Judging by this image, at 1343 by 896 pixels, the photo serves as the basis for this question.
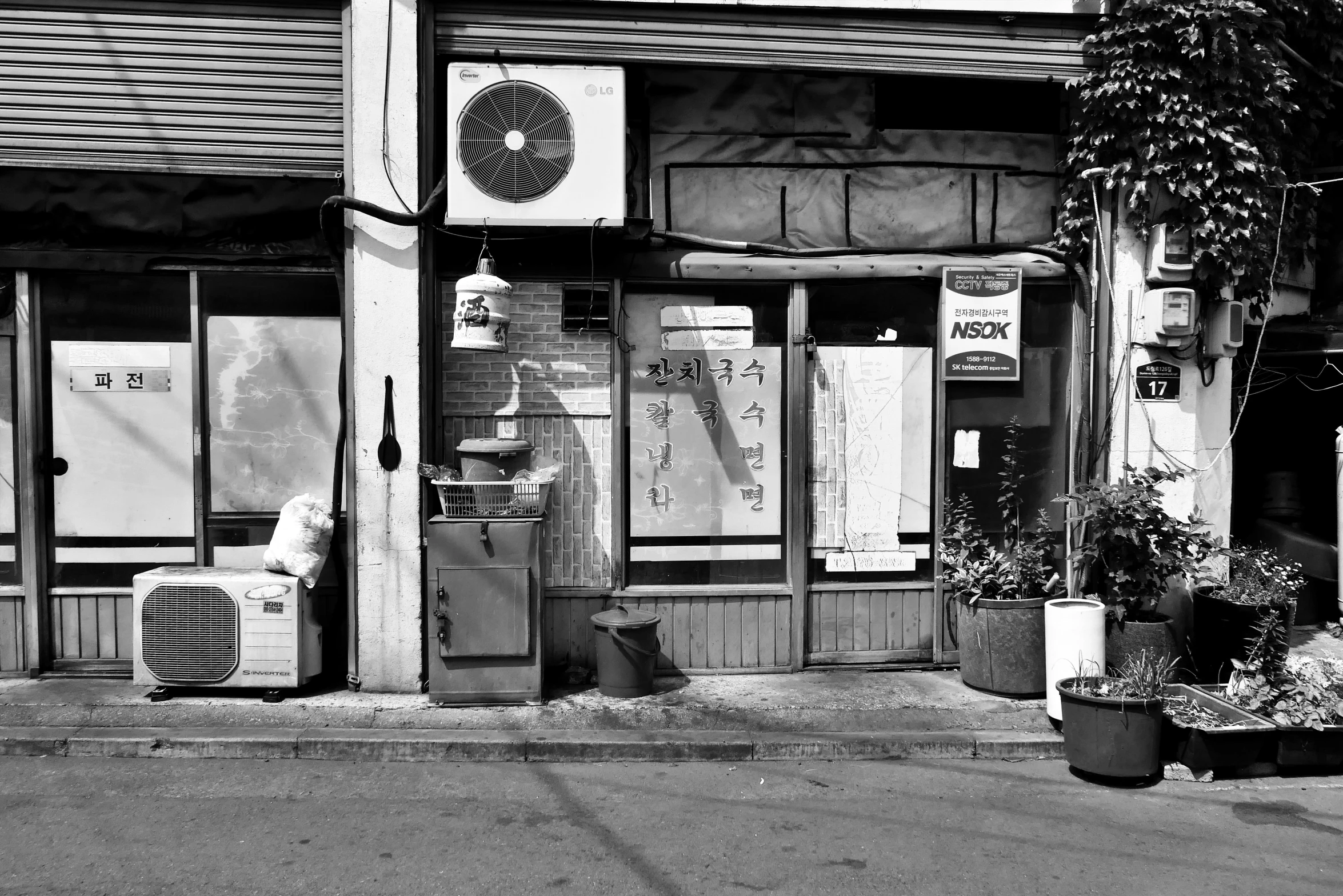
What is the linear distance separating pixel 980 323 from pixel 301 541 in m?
5.29

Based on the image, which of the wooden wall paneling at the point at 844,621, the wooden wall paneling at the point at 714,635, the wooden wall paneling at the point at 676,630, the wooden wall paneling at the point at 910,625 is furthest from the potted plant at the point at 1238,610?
the wooden wall paneling at the point at 676,630

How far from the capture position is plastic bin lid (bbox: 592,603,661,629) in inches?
268

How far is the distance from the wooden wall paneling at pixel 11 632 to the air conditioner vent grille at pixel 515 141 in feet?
15.2

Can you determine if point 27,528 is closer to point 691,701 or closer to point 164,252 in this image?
point 164,252

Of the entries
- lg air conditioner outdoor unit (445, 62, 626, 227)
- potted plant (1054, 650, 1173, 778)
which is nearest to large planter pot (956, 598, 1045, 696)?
potted plant (1054, 650, 1173, 778)

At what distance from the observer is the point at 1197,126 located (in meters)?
7.03

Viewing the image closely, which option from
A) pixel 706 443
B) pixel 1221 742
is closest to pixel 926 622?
pixel 706 443

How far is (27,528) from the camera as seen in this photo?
7215 mm

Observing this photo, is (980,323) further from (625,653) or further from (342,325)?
(342,325)

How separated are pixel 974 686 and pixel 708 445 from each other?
2663mm

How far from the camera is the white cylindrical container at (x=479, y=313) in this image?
6.58m

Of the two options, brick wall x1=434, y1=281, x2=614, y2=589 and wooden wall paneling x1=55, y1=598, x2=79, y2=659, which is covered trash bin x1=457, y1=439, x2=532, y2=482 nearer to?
brick wall x1=434, y1=281, x2=614, y2=589

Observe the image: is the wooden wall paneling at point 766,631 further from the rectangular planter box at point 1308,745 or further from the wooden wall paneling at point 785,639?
the rectangular planter box at point 1308,745

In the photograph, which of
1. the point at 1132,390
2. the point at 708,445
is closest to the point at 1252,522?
the point at 1132,390
